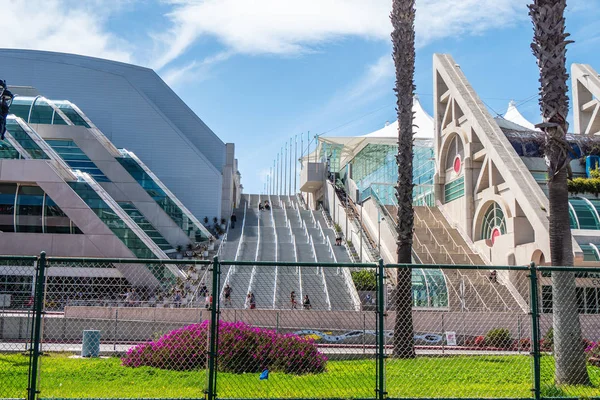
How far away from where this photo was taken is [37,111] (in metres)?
45.8

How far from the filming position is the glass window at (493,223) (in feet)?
125

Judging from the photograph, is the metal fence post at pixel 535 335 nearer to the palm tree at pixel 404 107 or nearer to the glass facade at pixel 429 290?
the palm tree at pixel 404 107

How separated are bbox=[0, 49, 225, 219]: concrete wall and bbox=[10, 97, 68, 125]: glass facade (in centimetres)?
886

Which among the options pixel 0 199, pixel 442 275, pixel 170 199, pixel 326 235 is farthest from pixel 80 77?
pixel 442 275

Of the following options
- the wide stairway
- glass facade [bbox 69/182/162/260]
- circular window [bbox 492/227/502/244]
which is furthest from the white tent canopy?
glass facade [bbox 69/182/162/260]

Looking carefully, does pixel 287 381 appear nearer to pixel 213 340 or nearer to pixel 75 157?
pixel 213 340

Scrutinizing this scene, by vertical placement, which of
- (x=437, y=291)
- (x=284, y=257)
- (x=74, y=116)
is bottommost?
(x=437, y=291)

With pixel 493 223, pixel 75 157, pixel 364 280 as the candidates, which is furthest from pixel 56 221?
pixel 493 223

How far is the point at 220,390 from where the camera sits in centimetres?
1046

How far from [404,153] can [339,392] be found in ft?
31.7

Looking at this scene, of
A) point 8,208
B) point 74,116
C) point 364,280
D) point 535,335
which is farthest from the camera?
point 74,116

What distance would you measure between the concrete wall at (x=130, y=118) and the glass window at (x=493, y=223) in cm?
2301

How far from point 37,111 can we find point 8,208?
1106 cm

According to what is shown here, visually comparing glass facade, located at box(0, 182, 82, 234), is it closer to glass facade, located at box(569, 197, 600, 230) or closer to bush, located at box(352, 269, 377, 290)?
bush, located at box(352, 269, 377, 290)
